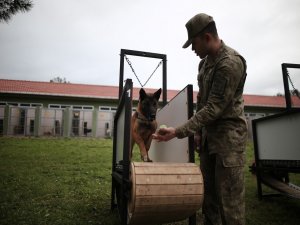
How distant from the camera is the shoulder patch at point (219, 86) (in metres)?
2.82

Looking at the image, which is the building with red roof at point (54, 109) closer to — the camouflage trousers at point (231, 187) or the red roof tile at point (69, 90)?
the red roof tile at point (69, 90)

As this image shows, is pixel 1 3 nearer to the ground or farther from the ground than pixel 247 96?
nearer to the ground

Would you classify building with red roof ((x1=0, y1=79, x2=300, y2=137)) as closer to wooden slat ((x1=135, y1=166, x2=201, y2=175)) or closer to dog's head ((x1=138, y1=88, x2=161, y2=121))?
dog's head ((x1=138, y1=88, x2=161, y2=121))

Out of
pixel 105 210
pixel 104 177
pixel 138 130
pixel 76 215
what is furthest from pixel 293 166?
pixel 104 177

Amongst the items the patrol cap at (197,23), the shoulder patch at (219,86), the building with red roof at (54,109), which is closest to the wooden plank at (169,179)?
the shoulder patch at (219,86)

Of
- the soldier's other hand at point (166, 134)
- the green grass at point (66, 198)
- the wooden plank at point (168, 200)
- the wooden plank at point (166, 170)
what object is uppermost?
the soldier's other hand at point (166, 134)

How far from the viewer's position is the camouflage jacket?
2.83 metres

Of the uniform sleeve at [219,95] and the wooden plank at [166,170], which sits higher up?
the uniform sleeve at [219,95]

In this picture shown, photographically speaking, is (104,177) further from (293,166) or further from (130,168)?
(130,168)

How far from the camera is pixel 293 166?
583 cm

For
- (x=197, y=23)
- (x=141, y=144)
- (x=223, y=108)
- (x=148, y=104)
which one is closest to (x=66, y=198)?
(x=141, y=144)

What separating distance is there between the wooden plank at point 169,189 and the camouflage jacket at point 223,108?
0.51m

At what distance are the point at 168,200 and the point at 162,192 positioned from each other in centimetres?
10

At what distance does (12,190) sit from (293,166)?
611 centimetres
